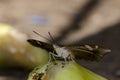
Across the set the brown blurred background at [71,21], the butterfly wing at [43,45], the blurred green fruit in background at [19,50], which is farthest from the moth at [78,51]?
the brown blurred background at [71,21]

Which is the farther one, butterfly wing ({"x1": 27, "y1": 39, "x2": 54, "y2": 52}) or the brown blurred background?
the brown blurred background

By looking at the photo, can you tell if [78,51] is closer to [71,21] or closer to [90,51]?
[90,51]

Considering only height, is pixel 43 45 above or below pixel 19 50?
below

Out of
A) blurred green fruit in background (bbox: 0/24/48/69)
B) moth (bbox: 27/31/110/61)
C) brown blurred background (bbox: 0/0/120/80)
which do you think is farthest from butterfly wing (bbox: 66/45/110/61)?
brown blurred background (bbox: 0/0/120/80)

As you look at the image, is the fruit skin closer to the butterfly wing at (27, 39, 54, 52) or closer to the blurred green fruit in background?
the butterfly wing at (27, 39, 54, 52)

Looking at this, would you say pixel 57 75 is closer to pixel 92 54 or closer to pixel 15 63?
pixel 92 54

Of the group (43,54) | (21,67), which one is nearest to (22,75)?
(21,67)

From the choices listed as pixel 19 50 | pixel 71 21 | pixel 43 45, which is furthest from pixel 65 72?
pixel 71 21

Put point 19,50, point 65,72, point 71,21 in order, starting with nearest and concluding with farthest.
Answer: point 65,72
point 19,50
point 71,21

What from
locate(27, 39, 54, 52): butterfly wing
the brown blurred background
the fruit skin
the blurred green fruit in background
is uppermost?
the brown blurred background
